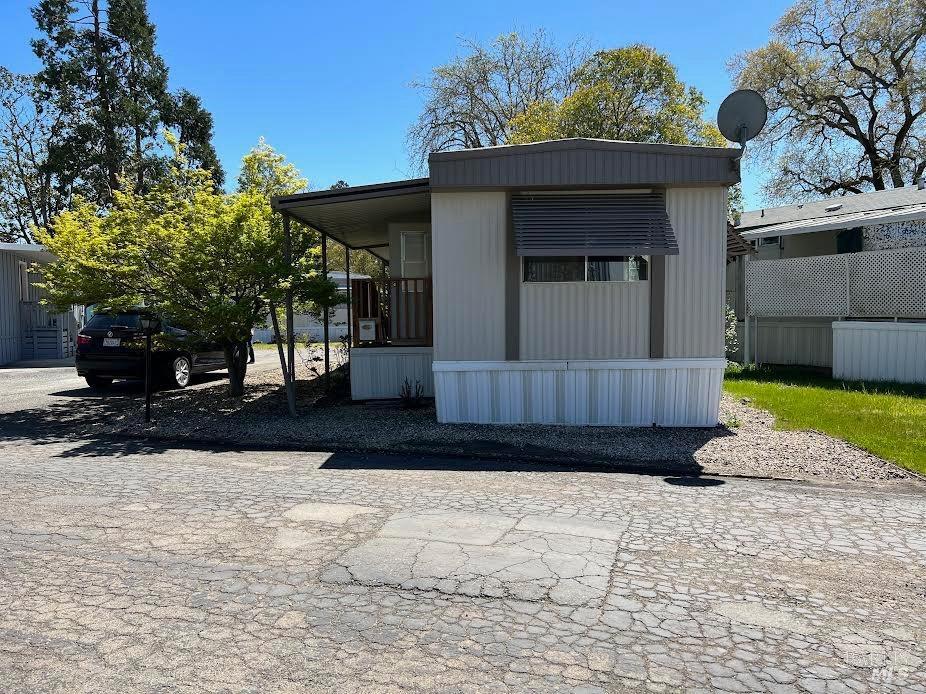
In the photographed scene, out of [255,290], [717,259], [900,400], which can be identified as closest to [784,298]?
[900,400]

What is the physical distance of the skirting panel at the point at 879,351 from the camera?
1144 cm

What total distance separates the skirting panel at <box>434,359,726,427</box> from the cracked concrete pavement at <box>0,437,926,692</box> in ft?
8.64

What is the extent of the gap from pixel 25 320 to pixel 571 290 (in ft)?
58.4

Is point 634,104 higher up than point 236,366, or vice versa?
point 634,104

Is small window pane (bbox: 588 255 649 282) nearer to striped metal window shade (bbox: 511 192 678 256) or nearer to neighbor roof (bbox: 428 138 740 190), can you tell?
striped metal window shade (bbox: 511 192 678 256)

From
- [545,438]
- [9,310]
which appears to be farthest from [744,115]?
[9,310]

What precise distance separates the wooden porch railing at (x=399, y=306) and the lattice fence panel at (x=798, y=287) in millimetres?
7810

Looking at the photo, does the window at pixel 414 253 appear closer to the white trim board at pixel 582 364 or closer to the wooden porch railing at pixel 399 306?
the wooden porch railing at pixel 399 306

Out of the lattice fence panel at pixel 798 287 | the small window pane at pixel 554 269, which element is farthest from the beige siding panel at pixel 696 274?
the lattice fence panel at pixel 798 287

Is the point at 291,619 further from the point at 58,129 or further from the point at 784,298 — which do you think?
the point at 58,129

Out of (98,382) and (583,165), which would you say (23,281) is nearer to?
(98,382)

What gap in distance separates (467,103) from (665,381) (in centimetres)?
2283

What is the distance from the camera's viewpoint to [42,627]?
3160 millimetres

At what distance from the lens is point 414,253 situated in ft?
37.9
